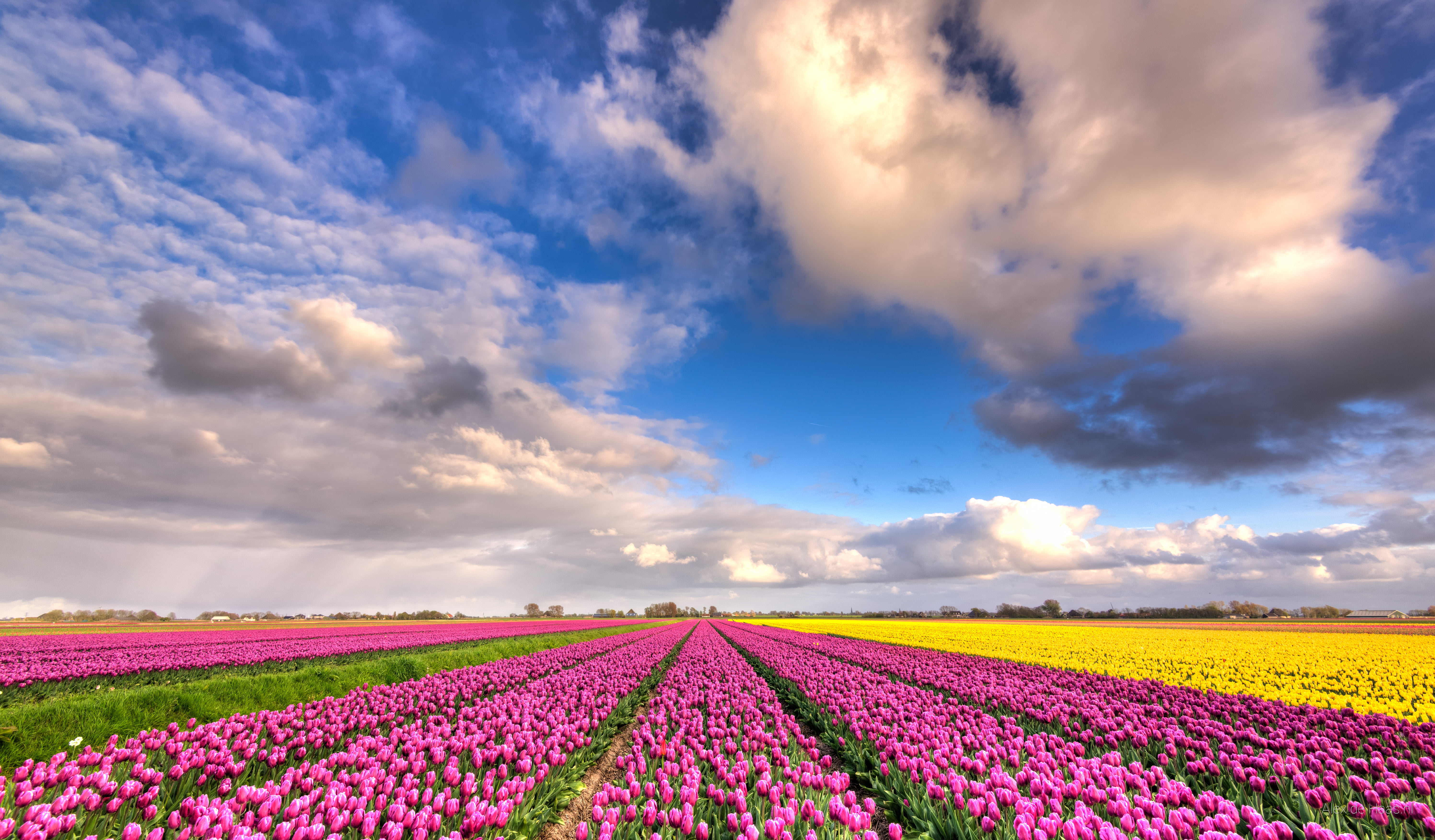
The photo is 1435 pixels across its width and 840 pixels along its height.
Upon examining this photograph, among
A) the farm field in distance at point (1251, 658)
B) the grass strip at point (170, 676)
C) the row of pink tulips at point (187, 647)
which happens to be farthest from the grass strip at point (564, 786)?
the row of pink tulips at point (187, 647)

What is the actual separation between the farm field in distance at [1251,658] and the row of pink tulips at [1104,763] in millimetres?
3389

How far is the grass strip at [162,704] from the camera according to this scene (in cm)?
914

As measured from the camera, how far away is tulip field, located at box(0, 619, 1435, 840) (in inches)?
191

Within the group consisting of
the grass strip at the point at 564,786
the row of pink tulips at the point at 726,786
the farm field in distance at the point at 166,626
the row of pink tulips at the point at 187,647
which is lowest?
the farm field in distance at the point at 166,626

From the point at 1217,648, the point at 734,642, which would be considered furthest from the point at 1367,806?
the point at 734,642

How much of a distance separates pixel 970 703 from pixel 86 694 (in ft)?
85.2

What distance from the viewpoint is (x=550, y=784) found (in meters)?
6.86

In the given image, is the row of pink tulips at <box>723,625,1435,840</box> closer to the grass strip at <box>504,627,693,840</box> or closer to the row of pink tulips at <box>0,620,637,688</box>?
the grass strip at <box>504,627,693,840</box>

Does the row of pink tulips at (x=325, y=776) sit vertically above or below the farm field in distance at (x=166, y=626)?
above

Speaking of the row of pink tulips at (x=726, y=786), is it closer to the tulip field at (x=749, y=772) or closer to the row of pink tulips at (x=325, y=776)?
the tulip field at (x=749, y=772)

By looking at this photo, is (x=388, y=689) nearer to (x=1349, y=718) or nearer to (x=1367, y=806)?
(x=1367, y=806)

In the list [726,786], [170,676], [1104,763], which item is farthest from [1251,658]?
[170,676]

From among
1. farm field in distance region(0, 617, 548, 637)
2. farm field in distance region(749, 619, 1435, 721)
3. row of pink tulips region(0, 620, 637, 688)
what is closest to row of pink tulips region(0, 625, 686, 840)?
farm field in distance region(749, 619, 1435, 721)

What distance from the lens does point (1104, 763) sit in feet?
21.8
